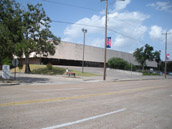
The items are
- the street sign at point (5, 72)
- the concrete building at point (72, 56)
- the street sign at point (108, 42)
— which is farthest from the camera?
the concrete building at point (72, 56)

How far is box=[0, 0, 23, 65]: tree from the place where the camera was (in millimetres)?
17984

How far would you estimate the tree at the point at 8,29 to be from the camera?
17984mm

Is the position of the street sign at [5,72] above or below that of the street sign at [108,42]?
below

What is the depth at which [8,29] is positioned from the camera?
61.6 ft

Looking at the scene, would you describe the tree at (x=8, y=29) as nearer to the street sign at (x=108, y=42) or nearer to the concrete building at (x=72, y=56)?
the street sign at (x=108, y=42)

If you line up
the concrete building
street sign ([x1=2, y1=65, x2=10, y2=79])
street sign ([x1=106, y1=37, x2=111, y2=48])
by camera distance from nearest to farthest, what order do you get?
1. street sign ([x1=2, y1=65, x2=10, y2=79])
2. street sign ([x1=106, y1=37, x2=111, y2=48])
3. the concrete building

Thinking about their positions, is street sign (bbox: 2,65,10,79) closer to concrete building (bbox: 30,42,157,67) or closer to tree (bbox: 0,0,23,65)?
tree (bbox: 0,0,23,65)

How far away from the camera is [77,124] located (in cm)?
470

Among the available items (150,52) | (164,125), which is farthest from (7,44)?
(150,52)

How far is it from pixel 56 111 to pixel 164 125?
3.60m

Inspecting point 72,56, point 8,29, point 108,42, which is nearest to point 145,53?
point 72,56

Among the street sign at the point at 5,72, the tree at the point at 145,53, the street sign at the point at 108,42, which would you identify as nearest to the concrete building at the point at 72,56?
the tree at the point at 145,53

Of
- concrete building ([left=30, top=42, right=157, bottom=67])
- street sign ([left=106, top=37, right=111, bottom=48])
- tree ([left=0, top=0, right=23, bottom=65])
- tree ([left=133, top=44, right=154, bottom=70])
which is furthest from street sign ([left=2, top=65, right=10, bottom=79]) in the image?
tree ([left=133, top=44, right=154, bottom=70])

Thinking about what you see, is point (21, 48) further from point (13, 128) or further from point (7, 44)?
point (13, 128)
